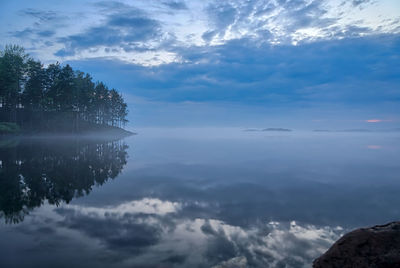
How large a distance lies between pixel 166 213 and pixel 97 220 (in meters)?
3.26

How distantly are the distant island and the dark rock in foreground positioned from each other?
252 feet

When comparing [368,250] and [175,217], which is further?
[175,217]

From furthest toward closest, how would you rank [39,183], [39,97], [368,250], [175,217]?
[39,97] → [39,183] → [175,217] → [368,250]

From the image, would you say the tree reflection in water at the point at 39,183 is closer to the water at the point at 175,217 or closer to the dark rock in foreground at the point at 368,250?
the water at the point at 175,217

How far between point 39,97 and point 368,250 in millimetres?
91999

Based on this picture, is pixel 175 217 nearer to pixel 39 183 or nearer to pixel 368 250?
pixel 368 250

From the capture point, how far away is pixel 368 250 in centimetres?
537

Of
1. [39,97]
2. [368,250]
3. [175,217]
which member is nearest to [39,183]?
[175,217]

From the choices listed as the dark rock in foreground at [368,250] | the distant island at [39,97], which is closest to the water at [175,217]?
the dark rock in foreground at [368,250]

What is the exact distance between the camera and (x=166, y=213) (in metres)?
11.9

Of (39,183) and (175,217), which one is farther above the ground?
(39,183)

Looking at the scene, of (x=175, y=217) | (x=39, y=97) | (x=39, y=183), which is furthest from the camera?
(x=39, y=97)

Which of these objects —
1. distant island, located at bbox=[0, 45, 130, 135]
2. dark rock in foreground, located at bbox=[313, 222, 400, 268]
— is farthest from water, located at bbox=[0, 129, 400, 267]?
distant island, located at bbox=[0, 45, 130, 135]

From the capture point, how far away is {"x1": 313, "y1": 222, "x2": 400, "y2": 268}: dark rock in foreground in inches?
201
